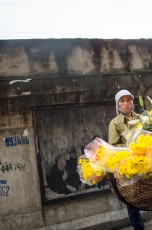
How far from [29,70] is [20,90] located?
542mm

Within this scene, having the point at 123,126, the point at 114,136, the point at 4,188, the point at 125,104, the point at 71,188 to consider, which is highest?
the point at 125,104

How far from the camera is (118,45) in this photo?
22.5 feet

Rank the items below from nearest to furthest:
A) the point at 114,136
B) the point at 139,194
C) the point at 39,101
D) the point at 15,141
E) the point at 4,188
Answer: the point at 139,194
the point at 114,136
the point at 4,188
the point at 15,141
the point at 39,101

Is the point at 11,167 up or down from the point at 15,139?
down

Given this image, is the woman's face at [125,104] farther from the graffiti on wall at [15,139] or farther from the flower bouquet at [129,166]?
the graffiti on wall at [15,139]

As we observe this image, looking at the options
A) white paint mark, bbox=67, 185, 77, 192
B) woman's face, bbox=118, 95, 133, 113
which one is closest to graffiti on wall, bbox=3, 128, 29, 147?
white paint mark, bbox=67, 185, 77, 192

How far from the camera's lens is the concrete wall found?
564cm

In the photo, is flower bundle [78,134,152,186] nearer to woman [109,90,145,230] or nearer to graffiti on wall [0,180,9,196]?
woman [109,90,145,230]

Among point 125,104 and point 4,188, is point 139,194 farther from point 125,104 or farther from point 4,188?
point 4,188

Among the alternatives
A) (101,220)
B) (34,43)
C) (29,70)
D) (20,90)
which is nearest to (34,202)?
(101,220)

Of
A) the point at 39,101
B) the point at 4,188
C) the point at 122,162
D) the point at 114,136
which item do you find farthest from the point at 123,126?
the point at 4,188

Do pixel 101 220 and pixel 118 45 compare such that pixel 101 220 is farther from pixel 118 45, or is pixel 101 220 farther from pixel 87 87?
pixel 118 45

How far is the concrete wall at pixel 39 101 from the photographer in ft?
18.5

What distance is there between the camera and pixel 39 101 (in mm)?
5938
